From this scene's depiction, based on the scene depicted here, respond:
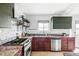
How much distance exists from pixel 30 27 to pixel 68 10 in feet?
3.07

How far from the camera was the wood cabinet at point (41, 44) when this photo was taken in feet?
15.7

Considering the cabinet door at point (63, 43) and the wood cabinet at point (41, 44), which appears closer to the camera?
the wood cabinet at point (41, 44)

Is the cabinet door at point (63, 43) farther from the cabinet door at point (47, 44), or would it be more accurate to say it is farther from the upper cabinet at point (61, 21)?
the upper cabinet at point (61, 21)

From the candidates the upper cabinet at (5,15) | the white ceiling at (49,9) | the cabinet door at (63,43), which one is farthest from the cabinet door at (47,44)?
the upper cabinet at (5,15)

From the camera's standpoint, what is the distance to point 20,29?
4094 mm

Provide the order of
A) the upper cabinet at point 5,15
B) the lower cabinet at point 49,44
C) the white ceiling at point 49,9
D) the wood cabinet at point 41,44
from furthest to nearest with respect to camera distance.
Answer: the lower cabinet at point 49,44, the wood cabinet at point 41,44, the white ceiling at point 49,9, the upper cabinet at point 5,15

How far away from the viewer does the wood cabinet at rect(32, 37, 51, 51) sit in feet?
15.7

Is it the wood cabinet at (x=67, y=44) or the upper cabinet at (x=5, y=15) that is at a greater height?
the upper cabinet at (x=5, y=15)

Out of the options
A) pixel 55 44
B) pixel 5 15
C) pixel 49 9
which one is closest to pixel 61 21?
pixel 49 9

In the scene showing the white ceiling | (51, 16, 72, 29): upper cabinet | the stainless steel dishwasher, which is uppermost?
the white ceiling

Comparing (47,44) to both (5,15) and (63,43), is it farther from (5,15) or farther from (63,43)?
(5,15)

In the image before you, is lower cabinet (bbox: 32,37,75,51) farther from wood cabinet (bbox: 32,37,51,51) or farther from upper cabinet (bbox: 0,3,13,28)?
upper cabinet (bbox: 0,3,13,28)

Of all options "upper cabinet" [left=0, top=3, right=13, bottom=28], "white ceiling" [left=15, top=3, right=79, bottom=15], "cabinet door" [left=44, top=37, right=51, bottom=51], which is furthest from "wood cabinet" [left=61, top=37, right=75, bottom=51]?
"upper cabinet" [left=0, top=3, right=13, bottom=28]

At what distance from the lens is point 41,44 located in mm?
5094
